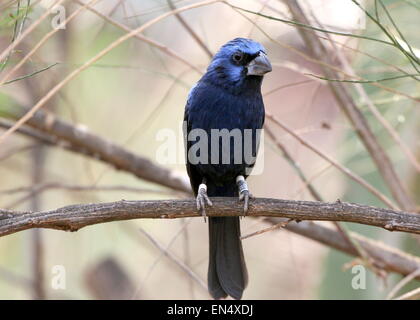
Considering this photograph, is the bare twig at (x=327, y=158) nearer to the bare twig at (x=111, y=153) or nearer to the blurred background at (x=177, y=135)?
the blurred background at (x=177, y=135)

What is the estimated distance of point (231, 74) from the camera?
3.80 m

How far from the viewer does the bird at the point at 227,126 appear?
3756 millimetres

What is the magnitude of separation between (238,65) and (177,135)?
2.08 m

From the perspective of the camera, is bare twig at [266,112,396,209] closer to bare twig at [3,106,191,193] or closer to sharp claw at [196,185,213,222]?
sharp claw at [196,185,213,222]

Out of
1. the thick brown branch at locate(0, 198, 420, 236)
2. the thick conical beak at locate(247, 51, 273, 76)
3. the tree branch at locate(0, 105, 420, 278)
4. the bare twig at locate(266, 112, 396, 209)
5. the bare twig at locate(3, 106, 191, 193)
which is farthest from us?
the bare twig at locate(3, 106, 191, 193)

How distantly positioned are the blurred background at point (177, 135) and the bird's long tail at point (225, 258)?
109mm

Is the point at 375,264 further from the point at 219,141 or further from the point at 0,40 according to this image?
the point at 0,40

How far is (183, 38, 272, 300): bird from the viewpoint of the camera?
3756 mm

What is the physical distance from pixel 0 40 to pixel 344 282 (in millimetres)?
3206

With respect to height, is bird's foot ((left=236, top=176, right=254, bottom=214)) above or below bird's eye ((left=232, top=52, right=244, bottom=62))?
below

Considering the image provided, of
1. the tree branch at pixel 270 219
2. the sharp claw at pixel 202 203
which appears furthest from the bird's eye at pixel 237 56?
the tree branch at pixel 270 219

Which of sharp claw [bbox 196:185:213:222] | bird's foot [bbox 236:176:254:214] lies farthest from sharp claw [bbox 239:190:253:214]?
sharp claw [bbox 196:185:213:222]

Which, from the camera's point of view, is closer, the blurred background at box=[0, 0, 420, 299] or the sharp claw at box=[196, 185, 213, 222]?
the sharp claw at box=[196, 185, 213, 222]
